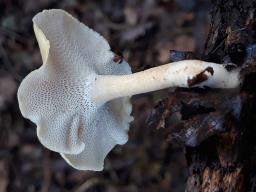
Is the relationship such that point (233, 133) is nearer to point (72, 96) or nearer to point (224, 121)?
point (224, 121)

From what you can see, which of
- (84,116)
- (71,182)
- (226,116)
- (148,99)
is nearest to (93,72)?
(84,116)

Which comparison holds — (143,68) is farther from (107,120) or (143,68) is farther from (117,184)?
(117,184)

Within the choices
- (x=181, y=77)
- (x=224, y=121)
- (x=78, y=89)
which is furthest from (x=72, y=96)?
(x=224, y=121)

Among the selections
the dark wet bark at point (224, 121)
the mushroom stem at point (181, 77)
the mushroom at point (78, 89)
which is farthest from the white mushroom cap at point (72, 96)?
the dark wet bark at point (224, 121)

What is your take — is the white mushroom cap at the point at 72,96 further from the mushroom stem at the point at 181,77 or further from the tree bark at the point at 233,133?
the tree bark at the point at 233,133

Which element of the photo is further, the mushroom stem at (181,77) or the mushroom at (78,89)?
the mushroom at (78,89)

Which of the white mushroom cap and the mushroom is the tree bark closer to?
the mushroom

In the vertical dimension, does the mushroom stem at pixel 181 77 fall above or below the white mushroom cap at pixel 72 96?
above

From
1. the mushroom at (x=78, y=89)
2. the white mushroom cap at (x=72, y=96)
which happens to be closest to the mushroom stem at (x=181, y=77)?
the mushroom at (x=78, y=89)

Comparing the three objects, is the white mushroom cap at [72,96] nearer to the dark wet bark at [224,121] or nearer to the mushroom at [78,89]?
the mushroom at [78,89]
